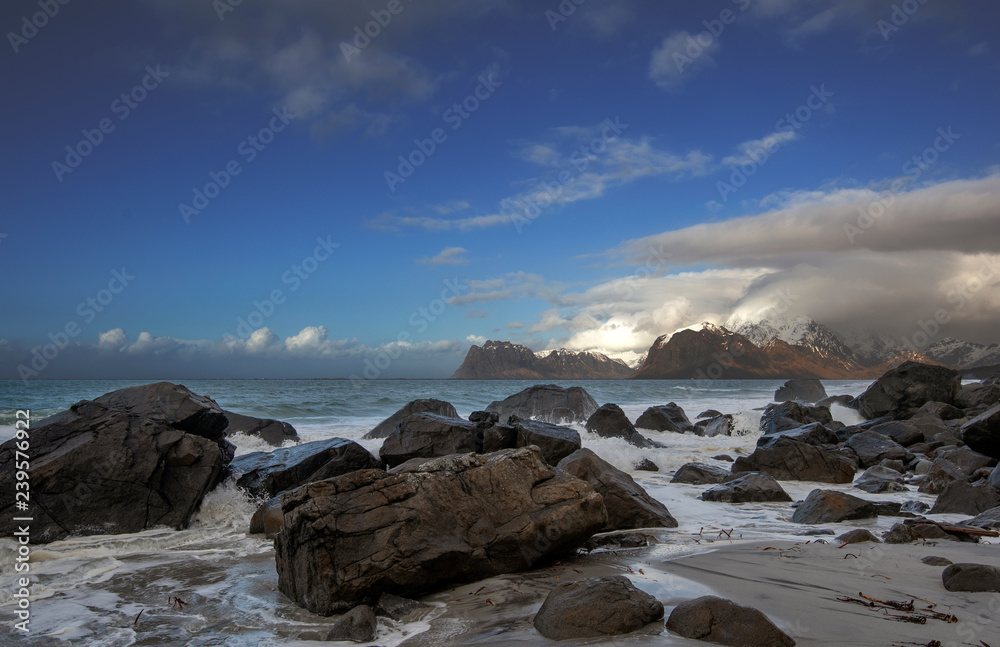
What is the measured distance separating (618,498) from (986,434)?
8.14m

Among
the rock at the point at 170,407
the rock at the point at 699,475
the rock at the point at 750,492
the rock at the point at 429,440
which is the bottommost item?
the rock at the point at 699,475

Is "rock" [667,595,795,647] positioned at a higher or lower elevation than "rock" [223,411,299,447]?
higher

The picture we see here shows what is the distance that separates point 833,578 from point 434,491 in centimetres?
352

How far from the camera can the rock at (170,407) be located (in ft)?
32.4

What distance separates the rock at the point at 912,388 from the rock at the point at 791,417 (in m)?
3.79

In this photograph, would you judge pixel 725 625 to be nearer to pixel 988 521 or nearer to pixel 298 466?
pixel 988 521

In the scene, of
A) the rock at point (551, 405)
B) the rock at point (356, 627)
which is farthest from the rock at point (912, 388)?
the rock at point (356, 627)

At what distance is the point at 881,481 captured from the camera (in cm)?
1056

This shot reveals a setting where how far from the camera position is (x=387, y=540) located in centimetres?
516

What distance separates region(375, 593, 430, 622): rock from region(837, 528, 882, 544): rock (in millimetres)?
4416

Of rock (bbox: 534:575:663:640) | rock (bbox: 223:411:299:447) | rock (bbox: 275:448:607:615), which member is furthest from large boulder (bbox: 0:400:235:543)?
rock (bbox: 223:411:299:447)

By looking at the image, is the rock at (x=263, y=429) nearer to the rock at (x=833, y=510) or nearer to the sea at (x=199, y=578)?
the sea at (x=199, y=578)

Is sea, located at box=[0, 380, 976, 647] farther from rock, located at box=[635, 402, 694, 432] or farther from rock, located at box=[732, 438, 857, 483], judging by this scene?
rock, located at box=[635, 402, 694, 432]

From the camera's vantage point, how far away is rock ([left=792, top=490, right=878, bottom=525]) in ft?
24.6
